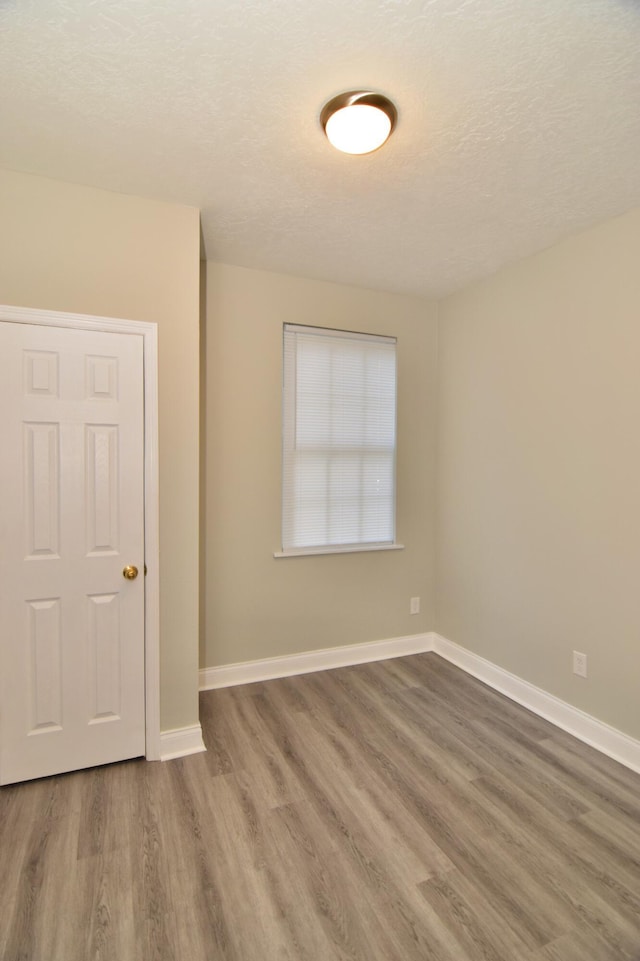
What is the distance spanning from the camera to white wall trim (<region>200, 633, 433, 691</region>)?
300 centimetres

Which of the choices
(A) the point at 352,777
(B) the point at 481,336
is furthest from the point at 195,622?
(B) the point at 481,336

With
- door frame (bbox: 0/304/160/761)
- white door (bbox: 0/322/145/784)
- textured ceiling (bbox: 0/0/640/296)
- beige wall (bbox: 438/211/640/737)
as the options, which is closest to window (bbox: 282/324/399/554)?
beige wall (bbox: 438/211/640/737)

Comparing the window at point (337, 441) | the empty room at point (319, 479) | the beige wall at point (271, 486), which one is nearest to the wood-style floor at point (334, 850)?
the empty room at point (319, 479)

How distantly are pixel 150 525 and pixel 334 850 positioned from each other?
153 centimetres

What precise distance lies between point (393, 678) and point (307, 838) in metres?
1.46

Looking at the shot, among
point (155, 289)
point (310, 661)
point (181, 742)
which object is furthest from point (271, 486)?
point (181, 742)

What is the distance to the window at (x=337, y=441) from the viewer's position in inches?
126

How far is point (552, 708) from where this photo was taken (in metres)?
2.66

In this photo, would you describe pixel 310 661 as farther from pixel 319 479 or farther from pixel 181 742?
pixel 319 479

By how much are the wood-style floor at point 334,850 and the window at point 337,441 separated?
1245 millimetres

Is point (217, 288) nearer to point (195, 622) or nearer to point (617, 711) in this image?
point (195, 622)

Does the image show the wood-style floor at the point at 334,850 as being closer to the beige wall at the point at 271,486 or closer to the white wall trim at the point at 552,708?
the white wall trim at the point at 552,708

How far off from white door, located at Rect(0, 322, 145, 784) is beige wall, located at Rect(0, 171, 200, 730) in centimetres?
13

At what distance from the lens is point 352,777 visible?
2.16m
